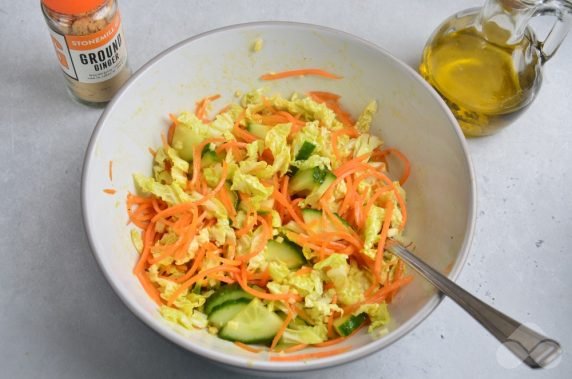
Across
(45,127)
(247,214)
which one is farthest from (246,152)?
(45,127)

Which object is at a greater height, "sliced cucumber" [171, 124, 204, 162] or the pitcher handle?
the pitcher handle

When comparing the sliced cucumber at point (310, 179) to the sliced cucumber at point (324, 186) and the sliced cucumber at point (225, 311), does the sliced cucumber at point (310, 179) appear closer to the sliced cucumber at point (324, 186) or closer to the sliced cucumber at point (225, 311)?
the sliced cucumber at point (324, 186)

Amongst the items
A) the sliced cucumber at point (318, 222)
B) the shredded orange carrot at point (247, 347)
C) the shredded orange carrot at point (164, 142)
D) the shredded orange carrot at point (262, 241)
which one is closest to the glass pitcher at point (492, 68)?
the sliced cucumber at point (318, 222)

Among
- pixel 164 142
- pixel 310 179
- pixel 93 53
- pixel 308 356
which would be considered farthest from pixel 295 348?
pixel 93 53

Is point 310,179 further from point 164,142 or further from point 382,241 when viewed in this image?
point 164,142

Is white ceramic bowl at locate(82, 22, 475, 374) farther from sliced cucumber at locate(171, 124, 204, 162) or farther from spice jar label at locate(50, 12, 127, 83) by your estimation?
spice jar label at locate(50, 12, 127, 83)

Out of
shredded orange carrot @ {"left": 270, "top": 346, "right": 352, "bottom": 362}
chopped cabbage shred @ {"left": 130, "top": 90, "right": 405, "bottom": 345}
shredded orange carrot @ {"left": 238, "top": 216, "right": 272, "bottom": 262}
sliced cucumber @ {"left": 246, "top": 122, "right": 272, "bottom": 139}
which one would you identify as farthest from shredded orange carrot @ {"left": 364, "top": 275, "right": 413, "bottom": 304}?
sliced cucumber @ {"left": 246, "top": 122, "right": 272, "bottom": 139}
